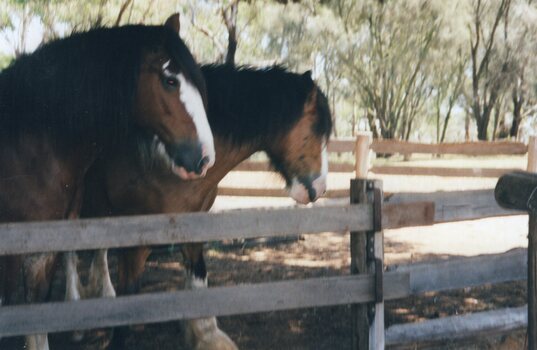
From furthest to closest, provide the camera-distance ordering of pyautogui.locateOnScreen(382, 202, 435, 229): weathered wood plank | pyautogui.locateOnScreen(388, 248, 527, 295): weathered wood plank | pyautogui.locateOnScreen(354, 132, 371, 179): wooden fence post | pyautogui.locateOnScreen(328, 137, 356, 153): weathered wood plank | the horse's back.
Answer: pyautogui.locateOnScreen(328, 137, 356, 153): weathered wood plank < pyautogui.locateOnScreen(354, 132, 371, 179): wooden fence post < pyautogui.locateOnScreen(388, 248, 527, 295): weathered wood plank < pyautogui.locateOnScreen(382, 202, 435, 229): weathered wood plank < the horse's back

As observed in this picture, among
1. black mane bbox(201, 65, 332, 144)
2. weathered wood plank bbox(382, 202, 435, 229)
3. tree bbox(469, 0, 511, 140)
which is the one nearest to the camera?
weathered wood plank bbox(382, 202, 435, 229)

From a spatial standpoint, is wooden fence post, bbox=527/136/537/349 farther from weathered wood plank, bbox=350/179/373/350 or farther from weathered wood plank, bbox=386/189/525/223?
weathered wood plank, bbox=386/189/525/223

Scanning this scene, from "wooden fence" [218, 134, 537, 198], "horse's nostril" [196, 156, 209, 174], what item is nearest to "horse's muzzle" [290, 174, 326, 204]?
"horse's nostril" [196, 156, 209, 174]

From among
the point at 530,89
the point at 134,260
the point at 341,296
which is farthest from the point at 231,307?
the point at 530,89

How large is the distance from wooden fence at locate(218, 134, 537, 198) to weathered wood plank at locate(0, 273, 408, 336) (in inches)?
195

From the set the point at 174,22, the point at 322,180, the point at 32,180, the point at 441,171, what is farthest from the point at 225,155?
the point at 441,171

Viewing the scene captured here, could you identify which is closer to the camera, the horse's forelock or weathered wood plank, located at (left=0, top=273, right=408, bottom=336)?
weathered wood plank, located at (left=0, top=273, right=408, bottom=336)

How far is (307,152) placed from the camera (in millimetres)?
4586

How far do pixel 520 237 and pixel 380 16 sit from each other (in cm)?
1614

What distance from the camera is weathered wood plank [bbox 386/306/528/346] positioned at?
12.3 ft

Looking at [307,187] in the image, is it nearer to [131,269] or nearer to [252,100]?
[252,100]

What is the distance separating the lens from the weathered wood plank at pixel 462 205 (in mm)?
4008

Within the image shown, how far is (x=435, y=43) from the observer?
24.6 metres

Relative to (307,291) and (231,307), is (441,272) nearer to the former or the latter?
(307,291)
